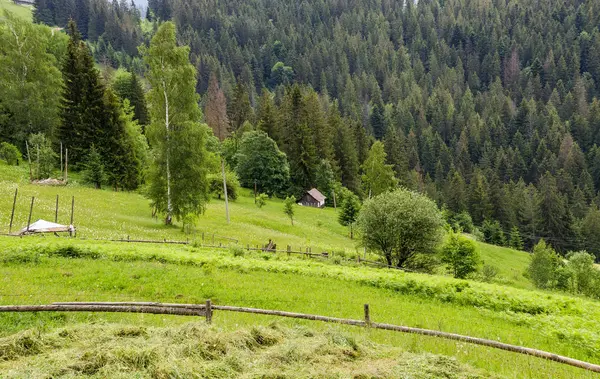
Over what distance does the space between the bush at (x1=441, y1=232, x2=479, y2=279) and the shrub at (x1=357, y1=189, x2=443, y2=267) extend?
1024cm

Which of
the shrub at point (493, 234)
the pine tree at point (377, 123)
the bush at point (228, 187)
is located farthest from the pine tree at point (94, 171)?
the pine tree at point (377, 123)

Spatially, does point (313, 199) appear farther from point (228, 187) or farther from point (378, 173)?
point (228, 187)

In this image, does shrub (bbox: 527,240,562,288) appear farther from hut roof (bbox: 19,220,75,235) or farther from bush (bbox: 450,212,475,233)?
hut roof (bbox: 19,220,75,235)

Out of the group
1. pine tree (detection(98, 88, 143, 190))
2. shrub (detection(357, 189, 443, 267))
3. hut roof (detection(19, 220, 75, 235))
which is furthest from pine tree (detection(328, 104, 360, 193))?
hut roof (detection(19, 220, 75, 235))

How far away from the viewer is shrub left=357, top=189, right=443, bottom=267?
1339 inches

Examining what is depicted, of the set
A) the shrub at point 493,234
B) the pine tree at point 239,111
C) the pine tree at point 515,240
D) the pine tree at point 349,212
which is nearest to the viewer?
the pine tree at point 349,212

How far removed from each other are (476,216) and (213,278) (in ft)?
355

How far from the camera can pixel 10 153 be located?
5228 cm

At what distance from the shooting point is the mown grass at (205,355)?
28.8ft

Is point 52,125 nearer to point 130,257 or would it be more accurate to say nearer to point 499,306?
point 130,257

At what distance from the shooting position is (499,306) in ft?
67.1

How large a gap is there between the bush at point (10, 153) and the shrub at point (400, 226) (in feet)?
154

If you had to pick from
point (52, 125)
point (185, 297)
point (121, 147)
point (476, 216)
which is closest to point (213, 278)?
point (185, 297)

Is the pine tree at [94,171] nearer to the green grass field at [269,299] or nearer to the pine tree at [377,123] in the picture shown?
the green grass field at [269,299]
